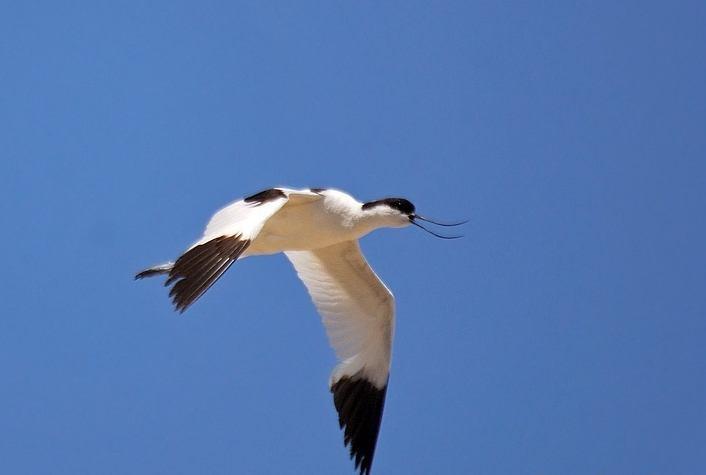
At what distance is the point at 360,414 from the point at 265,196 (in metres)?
2.23

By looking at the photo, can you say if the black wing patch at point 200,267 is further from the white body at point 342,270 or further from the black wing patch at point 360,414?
the black wing patch at point 360,414

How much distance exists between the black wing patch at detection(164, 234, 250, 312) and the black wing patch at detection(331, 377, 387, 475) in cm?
256

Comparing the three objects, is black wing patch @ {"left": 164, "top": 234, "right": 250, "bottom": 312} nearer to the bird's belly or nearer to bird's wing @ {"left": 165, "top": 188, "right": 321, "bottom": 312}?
bird's wing @ {"left": 165, "top": 188, "right": 321, "bottom": 312}

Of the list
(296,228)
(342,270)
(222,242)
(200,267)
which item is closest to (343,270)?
(342,270)

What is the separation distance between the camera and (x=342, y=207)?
10656 millimetres

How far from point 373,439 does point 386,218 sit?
1.96 meters

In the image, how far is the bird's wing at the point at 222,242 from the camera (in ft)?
28.9

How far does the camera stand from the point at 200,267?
353 inches

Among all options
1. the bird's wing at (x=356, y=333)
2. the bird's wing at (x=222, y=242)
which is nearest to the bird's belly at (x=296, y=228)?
the bird's wing at (x=222, y=242)

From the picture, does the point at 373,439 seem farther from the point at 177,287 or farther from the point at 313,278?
the point at 177,287

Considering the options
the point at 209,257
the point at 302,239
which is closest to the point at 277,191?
the point at 302,239

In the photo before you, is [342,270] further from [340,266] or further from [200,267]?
[200,267]

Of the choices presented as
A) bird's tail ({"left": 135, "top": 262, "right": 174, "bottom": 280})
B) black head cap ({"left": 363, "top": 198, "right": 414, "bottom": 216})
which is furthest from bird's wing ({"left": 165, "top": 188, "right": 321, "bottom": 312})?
bird's tail ({"left": 135, "top": 262, "right": 174, "bottom": 280})

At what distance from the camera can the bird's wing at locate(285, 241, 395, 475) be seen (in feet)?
37.3
